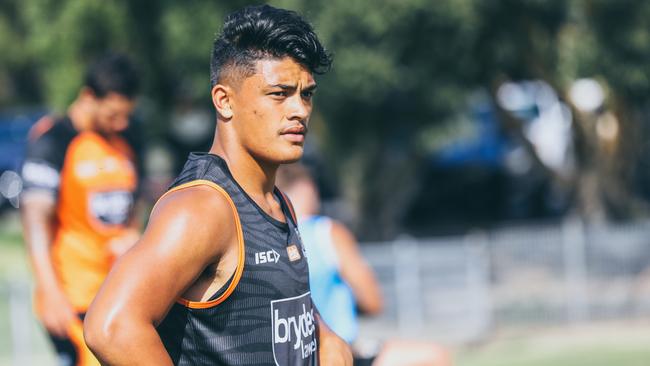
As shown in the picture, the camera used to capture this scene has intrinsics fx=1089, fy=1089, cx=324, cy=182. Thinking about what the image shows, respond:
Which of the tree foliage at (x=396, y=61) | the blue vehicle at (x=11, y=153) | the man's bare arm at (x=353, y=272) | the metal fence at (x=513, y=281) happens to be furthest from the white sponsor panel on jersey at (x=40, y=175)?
the blue vehicle at (x=11, y=153)

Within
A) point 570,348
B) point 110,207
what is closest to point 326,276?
point 110,207

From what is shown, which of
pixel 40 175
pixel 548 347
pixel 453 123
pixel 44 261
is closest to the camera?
pixel 44 261

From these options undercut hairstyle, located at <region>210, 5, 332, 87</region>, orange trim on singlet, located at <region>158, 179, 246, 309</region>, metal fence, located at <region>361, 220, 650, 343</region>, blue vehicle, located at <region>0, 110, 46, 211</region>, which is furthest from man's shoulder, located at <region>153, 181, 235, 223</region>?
blue vehicle, located at <region>0, 110, 46, 211</region>

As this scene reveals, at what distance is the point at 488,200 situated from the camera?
86.7 feet

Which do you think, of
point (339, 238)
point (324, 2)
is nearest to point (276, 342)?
point (339, 238)

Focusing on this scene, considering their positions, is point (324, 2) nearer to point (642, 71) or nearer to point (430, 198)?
point (642, 71)

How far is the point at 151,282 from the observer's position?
2695 mm

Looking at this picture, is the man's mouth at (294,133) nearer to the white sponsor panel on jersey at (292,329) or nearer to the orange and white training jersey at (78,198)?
the white sponsor panel on jersey at (292,329)

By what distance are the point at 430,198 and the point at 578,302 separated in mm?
11489

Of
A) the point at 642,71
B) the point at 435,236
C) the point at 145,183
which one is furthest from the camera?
the point at 435,236

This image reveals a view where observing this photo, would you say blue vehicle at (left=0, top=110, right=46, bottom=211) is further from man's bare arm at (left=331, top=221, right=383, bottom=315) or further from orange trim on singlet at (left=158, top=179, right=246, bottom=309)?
orange trim on singlet at (left=158, top=179, right=246, bottom=309)

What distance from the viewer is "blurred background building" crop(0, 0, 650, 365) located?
14352 millimetres

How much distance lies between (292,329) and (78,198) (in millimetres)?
3297

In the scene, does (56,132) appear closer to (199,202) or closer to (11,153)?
(199,202)
